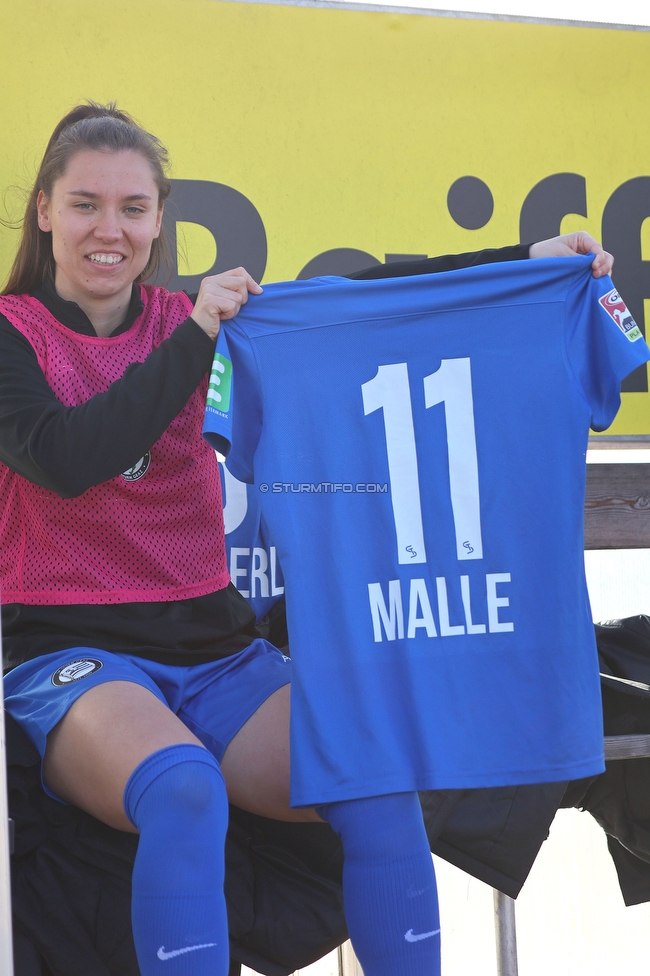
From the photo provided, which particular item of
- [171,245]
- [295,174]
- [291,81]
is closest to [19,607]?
[171,245]

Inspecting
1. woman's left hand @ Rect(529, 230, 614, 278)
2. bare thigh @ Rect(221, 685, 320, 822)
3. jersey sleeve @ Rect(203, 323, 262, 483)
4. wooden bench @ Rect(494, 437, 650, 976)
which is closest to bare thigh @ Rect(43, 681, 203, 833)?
bare thigh @ Rect(221, 685, 320, 822)

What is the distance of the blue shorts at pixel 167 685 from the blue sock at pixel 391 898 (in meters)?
0.23

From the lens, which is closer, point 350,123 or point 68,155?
point 68,155

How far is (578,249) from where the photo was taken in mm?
1440

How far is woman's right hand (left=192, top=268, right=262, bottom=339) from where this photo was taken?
1.29 m

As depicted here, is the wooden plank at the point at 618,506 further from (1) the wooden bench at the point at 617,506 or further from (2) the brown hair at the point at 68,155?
(2) the brown hair at the point at 68,155

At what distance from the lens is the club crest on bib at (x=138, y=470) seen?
4.37 feet

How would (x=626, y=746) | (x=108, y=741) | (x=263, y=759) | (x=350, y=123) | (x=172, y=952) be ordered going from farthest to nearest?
(x=350, y=123)
(x=626, y=746)
(x=263, y=759)
(x=108, y=741)
(x=172, y=952)

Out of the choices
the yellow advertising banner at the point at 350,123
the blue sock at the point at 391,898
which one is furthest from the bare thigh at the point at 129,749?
the yellow advertising banner at the point at 350,123

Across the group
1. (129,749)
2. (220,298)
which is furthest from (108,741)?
(220,298)

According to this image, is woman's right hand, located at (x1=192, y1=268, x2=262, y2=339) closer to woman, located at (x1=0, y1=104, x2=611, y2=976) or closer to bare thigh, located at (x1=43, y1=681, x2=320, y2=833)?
woman, located at (x1=0, y1=104, x2=611, y2=976)

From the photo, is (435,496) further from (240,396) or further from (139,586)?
(139,586)

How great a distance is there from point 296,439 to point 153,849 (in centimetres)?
58

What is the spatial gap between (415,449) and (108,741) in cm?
59
